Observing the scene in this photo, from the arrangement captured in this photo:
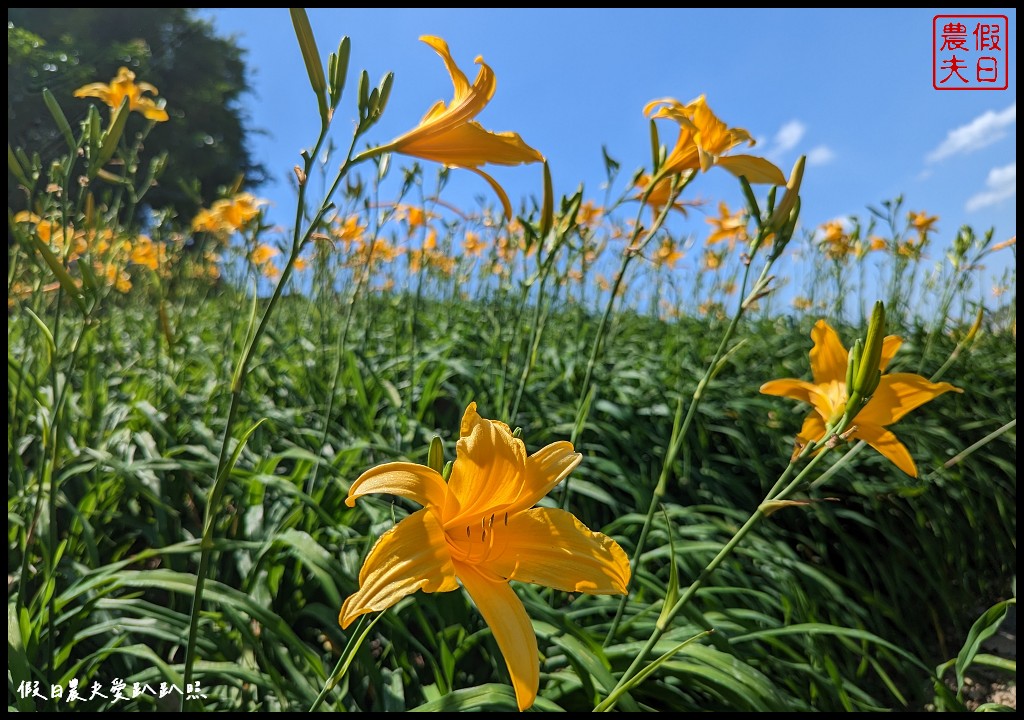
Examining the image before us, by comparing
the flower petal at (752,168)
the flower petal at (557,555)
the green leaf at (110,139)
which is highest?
the green leaf at (110,139)

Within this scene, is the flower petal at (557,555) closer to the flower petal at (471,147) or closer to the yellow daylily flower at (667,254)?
the flower petal at (471,147)

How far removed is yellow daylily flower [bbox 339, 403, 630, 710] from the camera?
2.00 feet

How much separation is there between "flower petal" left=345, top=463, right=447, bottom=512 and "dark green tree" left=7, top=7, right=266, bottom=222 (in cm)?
1527

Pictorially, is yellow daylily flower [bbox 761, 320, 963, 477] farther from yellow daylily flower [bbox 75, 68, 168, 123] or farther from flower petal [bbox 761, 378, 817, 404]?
yellow daylily flower [bbox 75, 68, 168, 123]

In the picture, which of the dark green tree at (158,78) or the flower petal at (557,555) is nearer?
the flower petal at (557,555)

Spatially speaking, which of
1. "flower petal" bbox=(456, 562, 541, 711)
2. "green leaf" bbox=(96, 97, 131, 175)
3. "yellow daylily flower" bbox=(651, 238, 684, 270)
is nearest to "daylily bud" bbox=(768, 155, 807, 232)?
"flower petal" bbox=(456, 562, 541, 711)

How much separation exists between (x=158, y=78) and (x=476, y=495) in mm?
21816

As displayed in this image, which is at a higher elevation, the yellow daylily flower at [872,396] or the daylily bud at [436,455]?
the yellow daylily flower at [872,396]

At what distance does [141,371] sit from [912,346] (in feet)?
14.8

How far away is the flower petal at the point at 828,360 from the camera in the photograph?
1042mm

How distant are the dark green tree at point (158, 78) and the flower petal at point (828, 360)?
598 inches

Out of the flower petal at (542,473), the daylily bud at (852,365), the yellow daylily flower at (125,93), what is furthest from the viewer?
the yellow daylily flower at (125,93)

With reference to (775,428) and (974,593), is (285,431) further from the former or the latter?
(974,593)

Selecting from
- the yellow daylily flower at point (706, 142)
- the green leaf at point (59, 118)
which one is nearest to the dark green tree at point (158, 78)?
the green leaf at point (59, 118)
